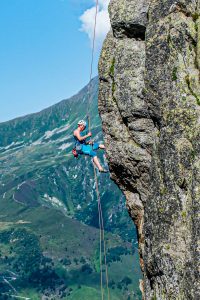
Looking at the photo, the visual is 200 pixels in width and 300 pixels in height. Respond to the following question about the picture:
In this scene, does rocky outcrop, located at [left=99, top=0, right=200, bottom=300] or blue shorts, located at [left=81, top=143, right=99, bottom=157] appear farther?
blue shorts, located at [left=81, top=143, right=99, bottom=157]

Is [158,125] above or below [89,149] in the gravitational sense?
below

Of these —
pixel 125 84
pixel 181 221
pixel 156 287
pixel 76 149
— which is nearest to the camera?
pixel 181 221

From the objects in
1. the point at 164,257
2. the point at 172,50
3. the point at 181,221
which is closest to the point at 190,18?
the point at 172,50

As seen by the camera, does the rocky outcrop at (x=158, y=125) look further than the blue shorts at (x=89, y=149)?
No

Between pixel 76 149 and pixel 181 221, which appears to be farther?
pixel 76 149

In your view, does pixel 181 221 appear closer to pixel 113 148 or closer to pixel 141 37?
pixel 113 148

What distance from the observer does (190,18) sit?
729 inches

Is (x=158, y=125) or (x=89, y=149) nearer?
(x=158, y=125)

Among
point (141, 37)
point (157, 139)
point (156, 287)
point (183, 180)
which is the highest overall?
point (141, 37)

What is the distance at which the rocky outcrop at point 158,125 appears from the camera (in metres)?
17.4

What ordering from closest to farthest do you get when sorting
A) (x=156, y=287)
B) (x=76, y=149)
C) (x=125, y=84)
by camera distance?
(x=156, y=287) < (x=125, y=84) < (x=76, y=149)

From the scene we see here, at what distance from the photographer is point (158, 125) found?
2011 cm

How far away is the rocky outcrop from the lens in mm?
17422

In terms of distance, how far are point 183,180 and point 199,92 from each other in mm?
3655
